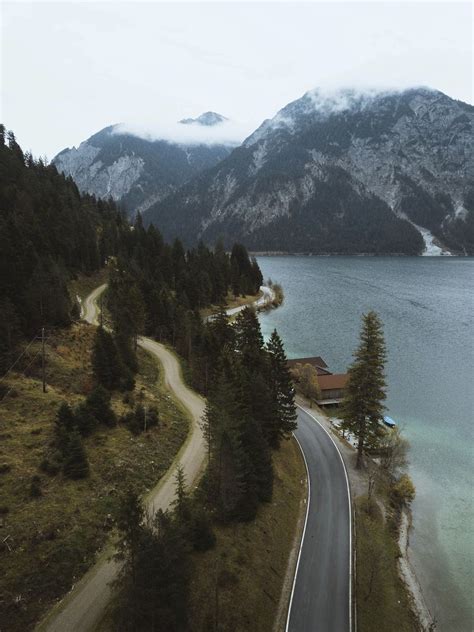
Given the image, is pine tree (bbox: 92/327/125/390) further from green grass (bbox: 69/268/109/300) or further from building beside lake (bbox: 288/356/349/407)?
green grass (bbox: 69/268/109/300)

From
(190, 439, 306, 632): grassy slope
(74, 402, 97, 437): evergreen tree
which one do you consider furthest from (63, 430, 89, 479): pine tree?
(190, 439, 306, 632): grassy slope

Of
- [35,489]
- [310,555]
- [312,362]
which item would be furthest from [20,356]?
[312,362]

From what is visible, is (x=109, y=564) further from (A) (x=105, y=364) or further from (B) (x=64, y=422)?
(A) (x=105, y=364)

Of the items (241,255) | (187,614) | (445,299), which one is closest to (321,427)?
(187,614)

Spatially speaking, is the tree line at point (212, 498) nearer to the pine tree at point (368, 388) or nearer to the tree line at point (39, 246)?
the pine tree at point (368, 388)

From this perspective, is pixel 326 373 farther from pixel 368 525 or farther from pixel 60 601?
pixel 60 601
